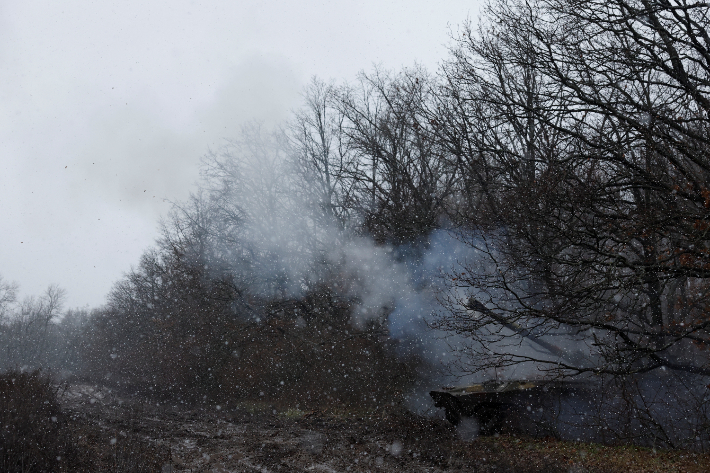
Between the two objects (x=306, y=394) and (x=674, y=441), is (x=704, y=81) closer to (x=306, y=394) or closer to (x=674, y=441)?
(x=674, y=441)

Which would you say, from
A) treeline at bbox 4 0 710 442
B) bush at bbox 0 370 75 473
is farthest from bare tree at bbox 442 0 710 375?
bush at bbox 0 370 75 473

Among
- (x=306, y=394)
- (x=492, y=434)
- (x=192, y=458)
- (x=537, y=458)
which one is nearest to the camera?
(x=537, y=458)

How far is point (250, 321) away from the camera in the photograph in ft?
78.6

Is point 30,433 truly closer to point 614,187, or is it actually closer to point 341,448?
point 341,448

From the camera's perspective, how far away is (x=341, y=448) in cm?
1045

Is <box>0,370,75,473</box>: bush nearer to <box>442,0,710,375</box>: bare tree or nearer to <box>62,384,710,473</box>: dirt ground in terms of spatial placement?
<box>62,384,710,473</box>: dirt ground

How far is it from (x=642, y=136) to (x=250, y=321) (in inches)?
740

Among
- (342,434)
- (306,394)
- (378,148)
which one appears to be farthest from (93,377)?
(342,434)

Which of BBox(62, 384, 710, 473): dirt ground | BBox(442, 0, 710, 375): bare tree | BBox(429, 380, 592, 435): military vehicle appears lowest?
BBox(62, 384, 710, 473): dirt ground

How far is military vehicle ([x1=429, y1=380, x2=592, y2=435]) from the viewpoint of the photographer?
418 inches

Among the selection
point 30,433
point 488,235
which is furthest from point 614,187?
point 30,433

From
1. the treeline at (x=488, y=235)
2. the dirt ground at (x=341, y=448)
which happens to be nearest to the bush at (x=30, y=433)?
the dirt ground at (x=341, y=448)

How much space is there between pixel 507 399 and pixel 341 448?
364cm

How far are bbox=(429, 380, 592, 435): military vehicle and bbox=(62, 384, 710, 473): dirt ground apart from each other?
39 cm
